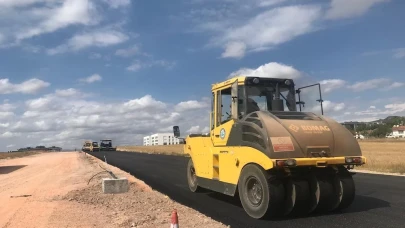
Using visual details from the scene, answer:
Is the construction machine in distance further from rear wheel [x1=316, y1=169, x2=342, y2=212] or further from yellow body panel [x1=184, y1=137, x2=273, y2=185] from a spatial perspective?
rear wheel [x1=316, y1=169, x2=342, y2=212]

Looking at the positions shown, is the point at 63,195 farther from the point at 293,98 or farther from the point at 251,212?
the point at 293,98

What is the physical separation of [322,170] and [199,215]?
2766mm

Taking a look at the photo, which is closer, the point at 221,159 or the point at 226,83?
the point at 221,159

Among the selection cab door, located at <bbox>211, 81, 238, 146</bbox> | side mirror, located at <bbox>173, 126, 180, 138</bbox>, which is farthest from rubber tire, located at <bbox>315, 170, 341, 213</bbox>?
side mirror, located at <bbox>173, 126, 180, 138</bbox>

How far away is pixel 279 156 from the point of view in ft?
25.8

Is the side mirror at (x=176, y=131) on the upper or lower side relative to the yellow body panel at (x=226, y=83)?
lower

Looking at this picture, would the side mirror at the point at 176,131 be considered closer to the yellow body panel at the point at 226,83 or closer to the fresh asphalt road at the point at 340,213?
the fresh asphalt road at the point at 340,213

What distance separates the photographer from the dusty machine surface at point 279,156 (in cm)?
801

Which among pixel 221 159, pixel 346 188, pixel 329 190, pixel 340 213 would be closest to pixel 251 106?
pixel 221 159

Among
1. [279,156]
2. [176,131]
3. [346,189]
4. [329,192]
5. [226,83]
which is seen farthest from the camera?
[176,131]

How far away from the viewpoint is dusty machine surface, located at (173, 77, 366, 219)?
8.01 metres

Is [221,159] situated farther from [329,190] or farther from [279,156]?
[329,190]

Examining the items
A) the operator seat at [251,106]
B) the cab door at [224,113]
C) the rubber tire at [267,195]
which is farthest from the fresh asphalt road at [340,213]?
the operator seat at [251,106]

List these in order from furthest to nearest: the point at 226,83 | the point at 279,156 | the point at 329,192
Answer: the point at 226,83 → the point at 329,192 → the point at 279,156
